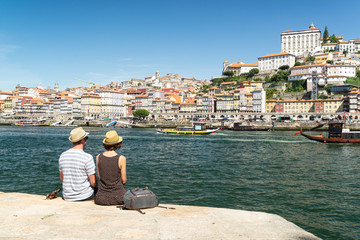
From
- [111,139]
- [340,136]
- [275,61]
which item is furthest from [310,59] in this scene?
[111,139]

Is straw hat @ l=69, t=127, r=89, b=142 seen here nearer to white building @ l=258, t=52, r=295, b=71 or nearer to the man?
the man

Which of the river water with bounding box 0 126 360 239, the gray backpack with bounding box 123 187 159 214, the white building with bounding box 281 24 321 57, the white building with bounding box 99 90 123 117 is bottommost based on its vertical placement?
the river water with bounding box 0 126 360 239

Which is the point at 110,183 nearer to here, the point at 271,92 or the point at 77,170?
the point at 77,170

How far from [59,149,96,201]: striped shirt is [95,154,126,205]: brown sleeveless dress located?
245 millimetres

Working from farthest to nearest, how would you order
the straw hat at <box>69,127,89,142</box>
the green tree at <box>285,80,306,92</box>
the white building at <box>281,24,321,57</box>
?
the white building at <box>281,24,321,57</box> → the green tree at <box>285,80,306,92</box> → the straw hat at <box>69,127,89,142</box>

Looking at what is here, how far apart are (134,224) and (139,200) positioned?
0.85m

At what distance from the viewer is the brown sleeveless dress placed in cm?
596

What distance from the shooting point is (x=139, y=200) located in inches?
221

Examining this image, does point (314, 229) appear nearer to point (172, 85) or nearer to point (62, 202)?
point (62, 202)

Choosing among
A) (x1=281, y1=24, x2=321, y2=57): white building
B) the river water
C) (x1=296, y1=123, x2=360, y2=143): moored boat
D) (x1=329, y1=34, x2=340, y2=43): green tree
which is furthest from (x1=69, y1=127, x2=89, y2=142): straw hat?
(x1=329, y1=34, x2=340, y2=43): green tree

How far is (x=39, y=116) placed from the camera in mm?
133125

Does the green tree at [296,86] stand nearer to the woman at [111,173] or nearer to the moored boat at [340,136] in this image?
the moored boat at [340,136]

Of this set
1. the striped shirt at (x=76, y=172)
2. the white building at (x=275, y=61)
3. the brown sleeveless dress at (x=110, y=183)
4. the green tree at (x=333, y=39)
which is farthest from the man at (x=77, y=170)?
the green tree at (x=333, y=39)

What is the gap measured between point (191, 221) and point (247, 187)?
32.8 feet
